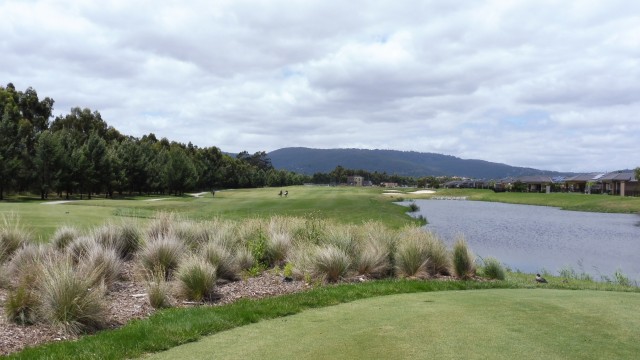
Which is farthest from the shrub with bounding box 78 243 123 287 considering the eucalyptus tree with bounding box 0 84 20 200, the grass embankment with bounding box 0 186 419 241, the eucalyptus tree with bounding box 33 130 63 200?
the eucalyptus tree with bounding box 33 130 63 200

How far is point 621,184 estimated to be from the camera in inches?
3989

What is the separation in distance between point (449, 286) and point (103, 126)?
88514 mm

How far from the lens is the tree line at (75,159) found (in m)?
52.8

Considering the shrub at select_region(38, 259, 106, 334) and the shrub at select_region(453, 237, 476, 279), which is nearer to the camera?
the shrub at select_region(38, 259, 106, 334)

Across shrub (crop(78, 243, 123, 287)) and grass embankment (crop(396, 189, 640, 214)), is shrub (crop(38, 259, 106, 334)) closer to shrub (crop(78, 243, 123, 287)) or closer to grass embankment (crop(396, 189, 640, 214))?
shrub (crop(78, 243, 123, 287))

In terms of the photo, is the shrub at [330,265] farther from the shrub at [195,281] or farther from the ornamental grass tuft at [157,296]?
the ornamental grass tuft at [157,296]

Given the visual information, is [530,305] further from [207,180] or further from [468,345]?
[207,180]

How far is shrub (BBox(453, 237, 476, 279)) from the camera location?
1323cm

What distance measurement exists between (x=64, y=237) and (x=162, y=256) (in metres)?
3.29

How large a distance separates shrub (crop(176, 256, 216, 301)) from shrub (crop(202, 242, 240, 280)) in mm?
1524


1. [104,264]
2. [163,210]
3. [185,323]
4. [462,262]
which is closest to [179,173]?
[163,210]

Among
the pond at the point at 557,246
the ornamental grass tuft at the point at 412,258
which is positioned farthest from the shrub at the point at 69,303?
Result: the pond at the point at 557,246

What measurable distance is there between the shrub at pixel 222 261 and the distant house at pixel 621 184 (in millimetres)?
100296

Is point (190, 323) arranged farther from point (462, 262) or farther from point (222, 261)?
point (462, 262)
